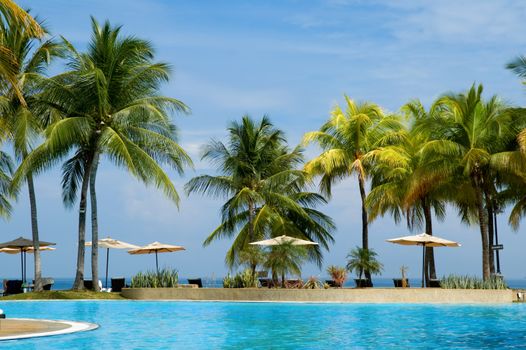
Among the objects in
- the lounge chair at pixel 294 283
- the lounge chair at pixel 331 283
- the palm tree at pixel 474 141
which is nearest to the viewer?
the lounge chair at pixel 294 283

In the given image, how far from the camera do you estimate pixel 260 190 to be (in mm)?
34281

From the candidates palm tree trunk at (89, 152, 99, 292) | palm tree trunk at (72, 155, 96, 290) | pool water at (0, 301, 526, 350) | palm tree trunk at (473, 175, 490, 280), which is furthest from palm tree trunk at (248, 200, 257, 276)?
palm tree trunk at (473, 175, 490, 280)

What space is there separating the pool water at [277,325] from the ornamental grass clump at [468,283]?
7.68 feet

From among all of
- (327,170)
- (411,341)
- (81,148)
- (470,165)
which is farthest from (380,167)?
(411,341)

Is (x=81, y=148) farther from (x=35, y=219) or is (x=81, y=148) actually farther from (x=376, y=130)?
(x=376, y=130)

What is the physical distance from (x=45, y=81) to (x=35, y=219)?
576 cm

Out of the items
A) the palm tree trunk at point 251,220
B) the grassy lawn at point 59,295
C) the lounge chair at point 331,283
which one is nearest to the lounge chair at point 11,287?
the grassy lawn at point 59,295

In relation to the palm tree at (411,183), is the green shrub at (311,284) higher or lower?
lower

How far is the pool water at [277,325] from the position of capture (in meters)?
14.6

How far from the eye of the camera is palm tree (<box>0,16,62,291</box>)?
27625 mm

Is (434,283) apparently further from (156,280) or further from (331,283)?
(156,280)

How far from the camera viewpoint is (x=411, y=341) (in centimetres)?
1510

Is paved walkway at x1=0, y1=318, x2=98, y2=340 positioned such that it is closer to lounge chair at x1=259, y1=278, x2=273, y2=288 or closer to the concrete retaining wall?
the concrete retaining wall

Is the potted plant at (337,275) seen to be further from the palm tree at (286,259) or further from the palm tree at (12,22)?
the palm tree at (12,22)
